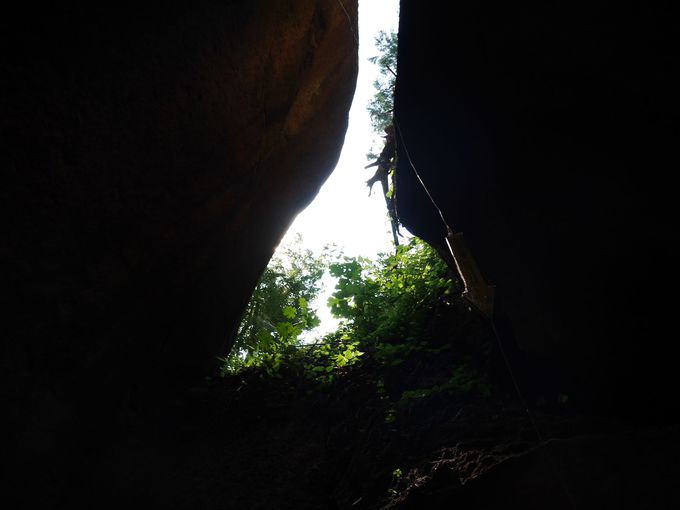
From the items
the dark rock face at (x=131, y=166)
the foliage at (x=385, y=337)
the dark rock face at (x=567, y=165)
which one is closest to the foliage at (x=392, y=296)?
the foliage at (x=385, y=337)

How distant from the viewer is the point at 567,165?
2.67 meters

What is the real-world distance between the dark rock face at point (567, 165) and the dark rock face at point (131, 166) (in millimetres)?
1619

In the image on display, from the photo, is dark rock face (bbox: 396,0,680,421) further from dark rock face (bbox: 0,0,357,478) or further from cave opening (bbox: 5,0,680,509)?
dark rock face (bbox: 0,0,357,478)

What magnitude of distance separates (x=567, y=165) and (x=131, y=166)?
3.54 metres

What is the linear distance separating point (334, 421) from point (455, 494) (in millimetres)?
2713

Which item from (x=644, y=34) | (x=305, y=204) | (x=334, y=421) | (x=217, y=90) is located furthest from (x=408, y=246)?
(x=644, y=34)

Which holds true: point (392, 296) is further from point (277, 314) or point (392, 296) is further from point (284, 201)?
point (277, 314)

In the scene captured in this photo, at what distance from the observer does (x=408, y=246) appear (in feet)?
30.0

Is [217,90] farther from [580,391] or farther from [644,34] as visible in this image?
[580,391]

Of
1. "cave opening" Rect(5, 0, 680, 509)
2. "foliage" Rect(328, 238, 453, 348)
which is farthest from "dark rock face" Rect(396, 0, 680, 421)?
"foliage" Rect(328, 238, 453, 348)

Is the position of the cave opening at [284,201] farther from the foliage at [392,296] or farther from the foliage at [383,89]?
the foliage at [383,89]

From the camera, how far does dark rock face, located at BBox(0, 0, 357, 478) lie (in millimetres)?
2477

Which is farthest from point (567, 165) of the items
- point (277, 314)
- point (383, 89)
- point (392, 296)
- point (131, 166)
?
point (277, 314)

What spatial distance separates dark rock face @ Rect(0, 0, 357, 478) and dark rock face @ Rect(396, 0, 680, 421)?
162cm
